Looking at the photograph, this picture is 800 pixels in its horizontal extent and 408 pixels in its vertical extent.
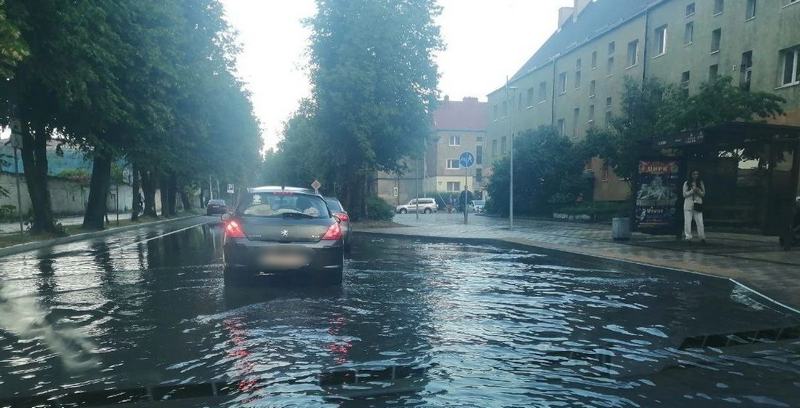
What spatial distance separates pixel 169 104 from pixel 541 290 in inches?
756

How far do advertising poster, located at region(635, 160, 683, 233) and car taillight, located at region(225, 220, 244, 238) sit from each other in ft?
38.1

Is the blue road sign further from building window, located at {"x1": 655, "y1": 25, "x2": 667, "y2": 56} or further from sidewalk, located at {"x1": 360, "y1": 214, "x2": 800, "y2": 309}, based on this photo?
building window, located at {"x1": 655, "y1": 25, "x2": 667, "y2": 56}

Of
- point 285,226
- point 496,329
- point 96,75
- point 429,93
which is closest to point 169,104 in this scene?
point 96,75

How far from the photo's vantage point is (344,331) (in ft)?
20.2

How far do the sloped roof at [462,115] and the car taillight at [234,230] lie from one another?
72.0m

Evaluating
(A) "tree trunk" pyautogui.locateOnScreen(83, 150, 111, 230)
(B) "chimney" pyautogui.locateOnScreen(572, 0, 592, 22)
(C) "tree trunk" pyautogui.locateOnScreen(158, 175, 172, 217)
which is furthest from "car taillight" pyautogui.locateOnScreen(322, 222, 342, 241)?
(B) "chimney" pyautogui.locateOnScreen(572, 0, 592, 22)

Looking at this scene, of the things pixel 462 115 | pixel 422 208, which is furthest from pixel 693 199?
pixel 462 115

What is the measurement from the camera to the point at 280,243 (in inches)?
340

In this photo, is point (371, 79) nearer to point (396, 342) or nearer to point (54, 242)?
point (54, 242)

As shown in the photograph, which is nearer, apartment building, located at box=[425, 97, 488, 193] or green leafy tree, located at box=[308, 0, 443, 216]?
green leafy tree, located at box=[308, 0, 443, 216]

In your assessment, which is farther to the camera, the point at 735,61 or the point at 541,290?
the point at 735,61

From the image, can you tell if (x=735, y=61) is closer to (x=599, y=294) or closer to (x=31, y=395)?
(x=599, y=294)

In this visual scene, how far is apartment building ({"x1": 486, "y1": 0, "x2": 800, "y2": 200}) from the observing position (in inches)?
926

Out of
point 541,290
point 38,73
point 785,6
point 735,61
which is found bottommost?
point 541,290
